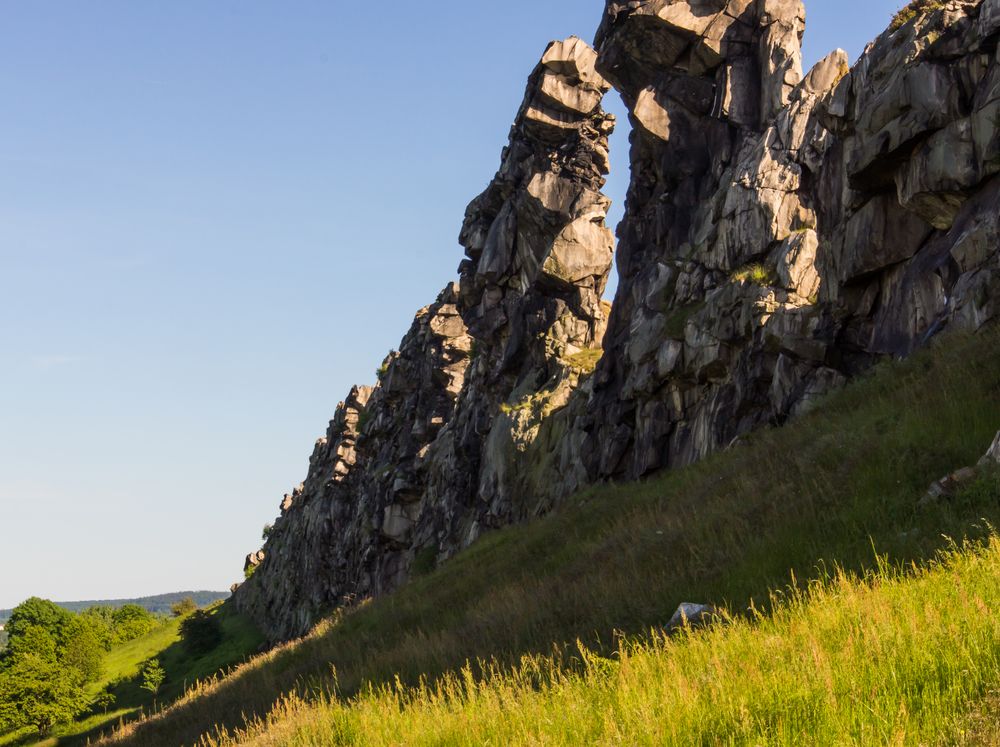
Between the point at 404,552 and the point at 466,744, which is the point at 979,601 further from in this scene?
the point at 404,552

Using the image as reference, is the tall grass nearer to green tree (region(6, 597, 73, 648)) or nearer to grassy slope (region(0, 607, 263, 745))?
grassy slope (region(0, 607, 263, 745))

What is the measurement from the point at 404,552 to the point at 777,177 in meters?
41.3

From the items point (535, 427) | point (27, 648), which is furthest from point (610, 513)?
point (27, 648)

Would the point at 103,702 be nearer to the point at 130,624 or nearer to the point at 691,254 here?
the point at 691,254

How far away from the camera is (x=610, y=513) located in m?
20.3

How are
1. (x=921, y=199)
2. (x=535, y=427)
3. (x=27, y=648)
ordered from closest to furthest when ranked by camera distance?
(x=921, y=199) < (x=535, y=427) < (x=27, y=648)

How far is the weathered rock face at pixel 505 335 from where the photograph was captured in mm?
43281

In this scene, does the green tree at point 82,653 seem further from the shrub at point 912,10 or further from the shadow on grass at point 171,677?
the shrub at point 912,10

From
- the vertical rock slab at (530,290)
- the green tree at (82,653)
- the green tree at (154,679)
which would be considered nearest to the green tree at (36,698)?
the green tree at (154,679)

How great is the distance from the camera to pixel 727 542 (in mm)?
10586

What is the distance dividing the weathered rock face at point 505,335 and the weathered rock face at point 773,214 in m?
6.48

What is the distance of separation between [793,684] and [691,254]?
28.1 metres

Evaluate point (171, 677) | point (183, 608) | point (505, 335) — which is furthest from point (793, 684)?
point (183, 608)

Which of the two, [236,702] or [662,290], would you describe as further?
[662,290]
